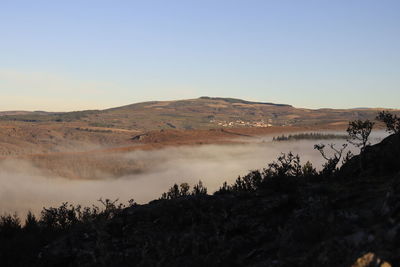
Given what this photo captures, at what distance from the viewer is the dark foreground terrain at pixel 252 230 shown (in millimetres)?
5520

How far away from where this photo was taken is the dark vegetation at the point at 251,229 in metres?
5.61

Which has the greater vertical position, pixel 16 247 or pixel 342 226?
pixel 342 226

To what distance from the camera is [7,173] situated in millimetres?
66750

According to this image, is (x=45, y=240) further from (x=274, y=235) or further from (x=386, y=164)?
(x=386, y=164)

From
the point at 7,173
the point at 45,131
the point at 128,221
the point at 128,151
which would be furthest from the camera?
the point at 45,131

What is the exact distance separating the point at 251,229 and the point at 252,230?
36mm

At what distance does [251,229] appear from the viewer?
26.6 feet

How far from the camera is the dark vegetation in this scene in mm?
5605

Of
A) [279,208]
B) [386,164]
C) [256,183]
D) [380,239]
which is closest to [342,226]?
[380,239]

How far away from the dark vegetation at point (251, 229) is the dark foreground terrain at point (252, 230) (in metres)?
0.01

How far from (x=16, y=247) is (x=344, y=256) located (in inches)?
256

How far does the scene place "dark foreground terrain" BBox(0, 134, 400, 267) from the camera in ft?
18.1

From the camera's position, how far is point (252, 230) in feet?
26.5

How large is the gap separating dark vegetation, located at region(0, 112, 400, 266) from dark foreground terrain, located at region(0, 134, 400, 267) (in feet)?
0.05
